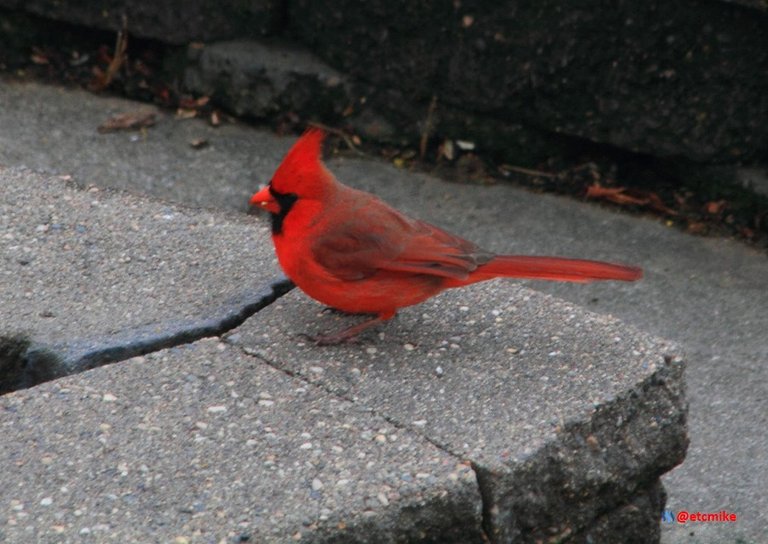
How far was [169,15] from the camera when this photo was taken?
16.0 feet

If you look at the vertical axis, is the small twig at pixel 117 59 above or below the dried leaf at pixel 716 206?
below

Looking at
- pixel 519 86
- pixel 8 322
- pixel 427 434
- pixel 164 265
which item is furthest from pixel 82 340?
pixel 519 86

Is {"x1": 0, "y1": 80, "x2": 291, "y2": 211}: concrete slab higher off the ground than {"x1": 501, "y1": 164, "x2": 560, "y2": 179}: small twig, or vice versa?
{"x1": 501, "y1": 164, "x2": 560, "y2": 179}: small twig

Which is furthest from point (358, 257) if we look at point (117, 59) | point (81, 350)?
point (117, 59)

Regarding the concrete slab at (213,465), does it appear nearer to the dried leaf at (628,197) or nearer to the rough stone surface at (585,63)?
the rough stone surface at (585,63)

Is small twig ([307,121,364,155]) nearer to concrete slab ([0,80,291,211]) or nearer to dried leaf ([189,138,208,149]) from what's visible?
concrete slab ([0,80,291,211])

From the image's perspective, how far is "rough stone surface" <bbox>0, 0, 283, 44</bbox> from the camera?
15.9ft

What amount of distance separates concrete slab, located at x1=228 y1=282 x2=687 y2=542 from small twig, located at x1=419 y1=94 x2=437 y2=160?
1.83m

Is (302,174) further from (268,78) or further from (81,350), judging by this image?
(268,78)

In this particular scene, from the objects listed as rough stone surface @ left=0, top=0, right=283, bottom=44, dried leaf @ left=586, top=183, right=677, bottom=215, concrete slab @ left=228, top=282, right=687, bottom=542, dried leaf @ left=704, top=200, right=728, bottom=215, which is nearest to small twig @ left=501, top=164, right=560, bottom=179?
dried leaf @ left=586, top=183, right=677, bottom=215

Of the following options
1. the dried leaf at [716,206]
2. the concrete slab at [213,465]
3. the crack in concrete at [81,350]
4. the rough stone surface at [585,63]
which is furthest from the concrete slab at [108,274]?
the dried leaf at [716,206]

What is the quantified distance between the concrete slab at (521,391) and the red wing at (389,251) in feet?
0.56

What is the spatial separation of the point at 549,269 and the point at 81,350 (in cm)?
103

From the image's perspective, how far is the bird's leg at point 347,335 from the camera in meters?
2.86
